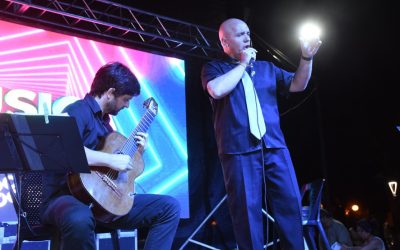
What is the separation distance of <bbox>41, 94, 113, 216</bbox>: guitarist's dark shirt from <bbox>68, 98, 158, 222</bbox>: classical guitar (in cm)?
6

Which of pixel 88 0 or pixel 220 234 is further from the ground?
pixel 88 0

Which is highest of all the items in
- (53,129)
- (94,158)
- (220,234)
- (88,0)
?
(88,0)

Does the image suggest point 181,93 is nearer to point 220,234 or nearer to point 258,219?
point 220,234

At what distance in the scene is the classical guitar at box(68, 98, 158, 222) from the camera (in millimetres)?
2439

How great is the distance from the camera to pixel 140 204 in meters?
2.78

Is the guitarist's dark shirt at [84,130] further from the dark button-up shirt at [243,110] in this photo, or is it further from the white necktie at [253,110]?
the white necktie at [253,110]

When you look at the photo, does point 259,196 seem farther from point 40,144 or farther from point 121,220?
point 40,144

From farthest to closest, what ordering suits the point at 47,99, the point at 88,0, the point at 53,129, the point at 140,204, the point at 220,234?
the point at 220,234, the point at 88,0, the point at 47,99, the point at 140,204, the point at 53,129

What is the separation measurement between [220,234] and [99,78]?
3650mm

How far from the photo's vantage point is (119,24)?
18.2 ft

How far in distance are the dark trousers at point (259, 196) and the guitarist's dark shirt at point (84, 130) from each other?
85 cm

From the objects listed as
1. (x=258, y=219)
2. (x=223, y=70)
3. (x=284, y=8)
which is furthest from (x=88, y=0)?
(x=258, y=219)

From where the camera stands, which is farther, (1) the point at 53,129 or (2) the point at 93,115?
(2) the point at 93,115

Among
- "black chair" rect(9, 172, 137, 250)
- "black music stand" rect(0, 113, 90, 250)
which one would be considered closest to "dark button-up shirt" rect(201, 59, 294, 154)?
"black music stand" rect(0, 113, 90, 250)
